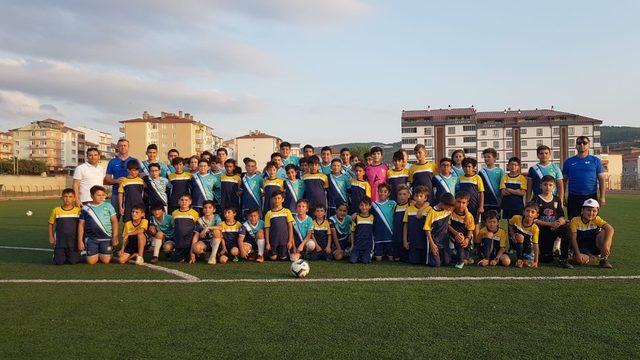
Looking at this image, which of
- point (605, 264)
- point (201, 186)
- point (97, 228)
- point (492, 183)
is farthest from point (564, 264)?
point (97, 228)

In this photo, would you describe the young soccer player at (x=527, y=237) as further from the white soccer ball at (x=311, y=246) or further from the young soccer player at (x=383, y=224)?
the white soccer ball at (x=311, y=246)

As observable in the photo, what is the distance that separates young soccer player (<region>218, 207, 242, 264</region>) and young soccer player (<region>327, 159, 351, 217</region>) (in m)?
1.63

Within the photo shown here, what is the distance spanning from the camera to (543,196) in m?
6.91

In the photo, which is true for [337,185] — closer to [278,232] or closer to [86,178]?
[278,232]

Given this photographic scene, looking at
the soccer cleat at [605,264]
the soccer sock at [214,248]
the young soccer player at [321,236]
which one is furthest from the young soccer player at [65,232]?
the soccer cleat at [605,264]

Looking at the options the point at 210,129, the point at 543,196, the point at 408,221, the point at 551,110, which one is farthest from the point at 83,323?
the point at 210,129

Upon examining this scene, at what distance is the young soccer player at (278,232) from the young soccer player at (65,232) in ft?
9.19

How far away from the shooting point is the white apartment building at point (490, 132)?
70.7 metres

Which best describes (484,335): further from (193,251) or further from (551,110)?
(551,110)

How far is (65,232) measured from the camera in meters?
6.95

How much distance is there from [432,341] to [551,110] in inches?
3093

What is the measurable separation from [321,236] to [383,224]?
0.97m

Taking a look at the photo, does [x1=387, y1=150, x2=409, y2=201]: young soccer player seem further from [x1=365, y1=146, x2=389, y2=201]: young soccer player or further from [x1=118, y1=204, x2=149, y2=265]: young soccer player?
[x1=118, y1=204, x2=149, y2=265]: young soccer player

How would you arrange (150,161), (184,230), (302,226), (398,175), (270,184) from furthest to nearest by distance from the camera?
1. (150,161)
2. (270,184)
3. (398,175)
4. (302,226)
5. (184,230)
